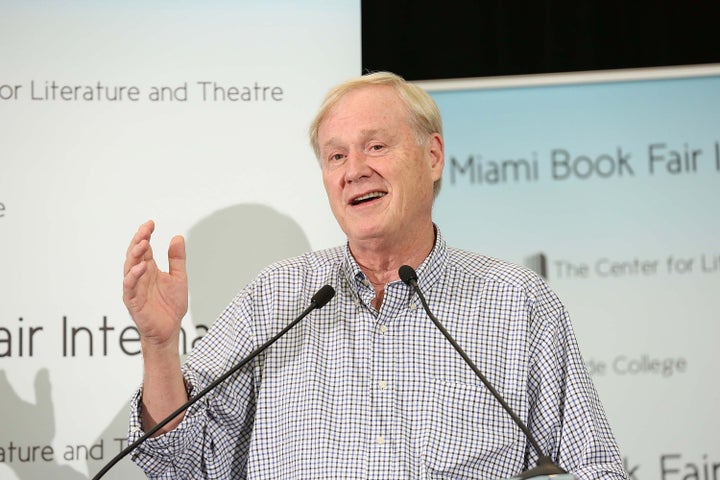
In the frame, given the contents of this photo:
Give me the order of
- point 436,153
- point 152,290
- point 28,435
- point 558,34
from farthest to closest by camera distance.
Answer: point 558,34, point 28,435, point 436,153, point 152,290

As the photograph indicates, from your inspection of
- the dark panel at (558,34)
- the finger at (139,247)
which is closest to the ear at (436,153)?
the finger at (139,247)

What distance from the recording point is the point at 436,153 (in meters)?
2.62

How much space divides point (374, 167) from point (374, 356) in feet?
1.59

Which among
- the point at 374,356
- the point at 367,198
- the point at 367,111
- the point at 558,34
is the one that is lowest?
the point at 374,356

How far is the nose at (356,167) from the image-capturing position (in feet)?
7.81

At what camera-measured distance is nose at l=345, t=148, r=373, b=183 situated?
2381 mm

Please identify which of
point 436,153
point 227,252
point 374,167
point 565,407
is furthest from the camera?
point 227,252

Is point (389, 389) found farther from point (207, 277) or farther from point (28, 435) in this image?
point (28, 435)

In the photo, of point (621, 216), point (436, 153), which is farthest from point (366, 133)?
point (621, 216)

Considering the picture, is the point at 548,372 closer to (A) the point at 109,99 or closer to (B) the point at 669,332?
(B) the point at 669,332

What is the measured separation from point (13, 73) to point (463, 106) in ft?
5.09

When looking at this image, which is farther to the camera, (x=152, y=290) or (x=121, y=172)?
(x=121, y=172)

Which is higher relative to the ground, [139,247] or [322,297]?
[139,247]

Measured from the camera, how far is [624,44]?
3545 mm
